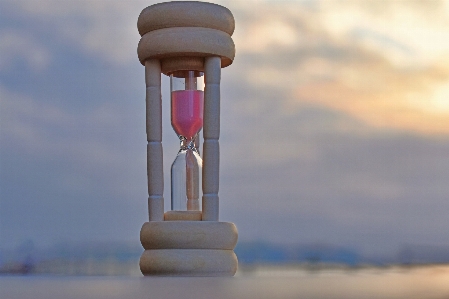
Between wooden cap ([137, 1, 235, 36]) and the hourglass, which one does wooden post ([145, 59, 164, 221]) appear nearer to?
the hourglass

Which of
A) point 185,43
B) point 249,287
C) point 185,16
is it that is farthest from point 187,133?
point 249,287

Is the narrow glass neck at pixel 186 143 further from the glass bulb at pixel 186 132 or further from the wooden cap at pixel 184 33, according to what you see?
the wooden cap at pixel 184 33

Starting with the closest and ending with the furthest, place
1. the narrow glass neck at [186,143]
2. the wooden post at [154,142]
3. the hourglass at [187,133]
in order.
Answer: the hourglass at [187,133]
the wooden post at [154,142]
the narrow glass neck at [186,143]

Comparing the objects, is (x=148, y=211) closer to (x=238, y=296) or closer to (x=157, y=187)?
(x=157, y=187)

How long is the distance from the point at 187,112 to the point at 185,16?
51cm

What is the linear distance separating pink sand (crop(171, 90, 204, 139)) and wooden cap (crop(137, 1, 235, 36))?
37cm

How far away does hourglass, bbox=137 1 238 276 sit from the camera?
11.7ft

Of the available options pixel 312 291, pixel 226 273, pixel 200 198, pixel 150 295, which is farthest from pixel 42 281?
pixel 200 198

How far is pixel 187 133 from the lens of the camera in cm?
375

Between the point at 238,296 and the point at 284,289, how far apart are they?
68mm

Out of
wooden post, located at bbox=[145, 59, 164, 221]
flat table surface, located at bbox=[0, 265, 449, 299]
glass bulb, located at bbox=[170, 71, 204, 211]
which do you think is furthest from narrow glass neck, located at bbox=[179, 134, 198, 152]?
flat table surface, located at bbox=[0, 265, 449, 299]

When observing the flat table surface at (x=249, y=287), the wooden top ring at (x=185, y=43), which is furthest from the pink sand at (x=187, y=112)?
the flat table surface at (x=249, y=287)

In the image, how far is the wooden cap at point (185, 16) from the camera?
3602 mm

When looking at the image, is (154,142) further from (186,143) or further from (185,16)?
(185,16)
